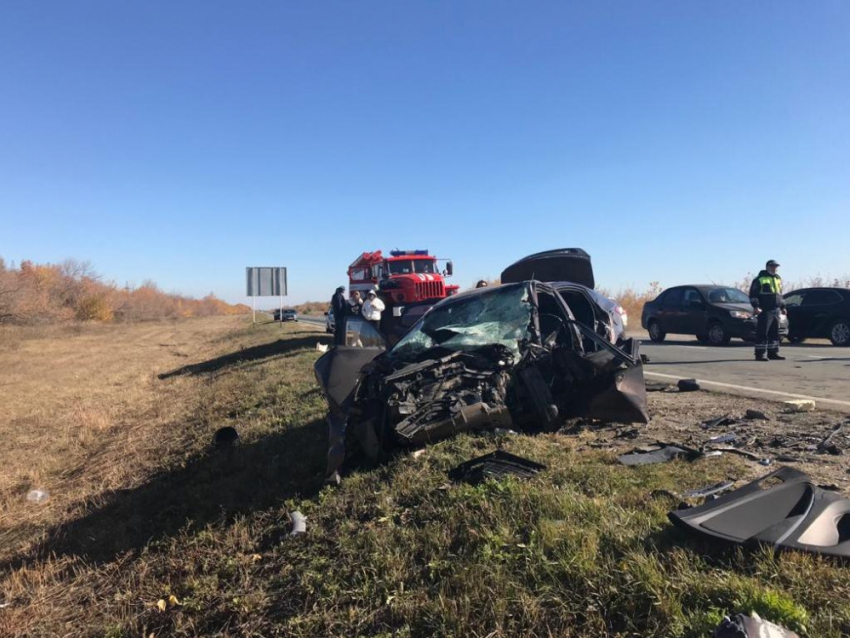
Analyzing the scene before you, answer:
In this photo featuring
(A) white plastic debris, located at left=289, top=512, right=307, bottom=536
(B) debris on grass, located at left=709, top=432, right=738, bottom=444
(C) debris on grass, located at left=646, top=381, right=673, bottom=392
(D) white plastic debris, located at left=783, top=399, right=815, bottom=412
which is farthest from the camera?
(C) debris on grass, located at left=646, top=381, right=673, bottom=392

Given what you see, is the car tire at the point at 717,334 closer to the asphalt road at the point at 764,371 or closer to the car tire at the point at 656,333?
the asphalt road at the point at 764,371

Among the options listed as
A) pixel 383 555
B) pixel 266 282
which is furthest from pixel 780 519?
pixel 266 282

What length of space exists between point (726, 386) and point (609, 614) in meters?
6.02

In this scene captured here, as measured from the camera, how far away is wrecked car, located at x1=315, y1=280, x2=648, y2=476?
436cm

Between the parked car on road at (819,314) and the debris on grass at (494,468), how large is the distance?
12.5 m

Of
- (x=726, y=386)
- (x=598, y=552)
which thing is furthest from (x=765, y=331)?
(x=598, y=552)

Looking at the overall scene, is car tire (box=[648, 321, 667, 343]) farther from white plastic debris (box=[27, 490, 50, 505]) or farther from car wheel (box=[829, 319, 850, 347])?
white plastic debris (box=[27, 490, 50, 505])

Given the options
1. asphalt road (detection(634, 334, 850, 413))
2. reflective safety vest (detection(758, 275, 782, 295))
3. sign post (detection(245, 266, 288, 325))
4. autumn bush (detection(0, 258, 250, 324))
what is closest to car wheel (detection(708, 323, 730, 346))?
asphalt road (detection(634, 334, 850, 413))

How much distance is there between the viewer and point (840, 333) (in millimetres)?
12648

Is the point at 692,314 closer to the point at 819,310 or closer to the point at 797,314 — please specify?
the point at 797,314

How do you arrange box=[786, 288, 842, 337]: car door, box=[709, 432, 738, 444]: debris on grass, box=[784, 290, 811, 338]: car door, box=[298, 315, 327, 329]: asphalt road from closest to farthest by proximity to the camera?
box=[709, 432, 738, 444]: debris on grass → box=[786, 288, 842, 337]: car door → box=[784, 290, 811, 338]: car door → box=[298, 315, 327, 329]: asphalt road

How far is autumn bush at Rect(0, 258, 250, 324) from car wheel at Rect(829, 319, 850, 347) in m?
40.8

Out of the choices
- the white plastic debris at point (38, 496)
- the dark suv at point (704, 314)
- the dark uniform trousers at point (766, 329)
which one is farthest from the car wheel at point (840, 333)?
the white plastic debris at point (38, 496)

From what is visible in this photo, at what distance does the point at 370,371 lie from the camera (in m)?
4.73
